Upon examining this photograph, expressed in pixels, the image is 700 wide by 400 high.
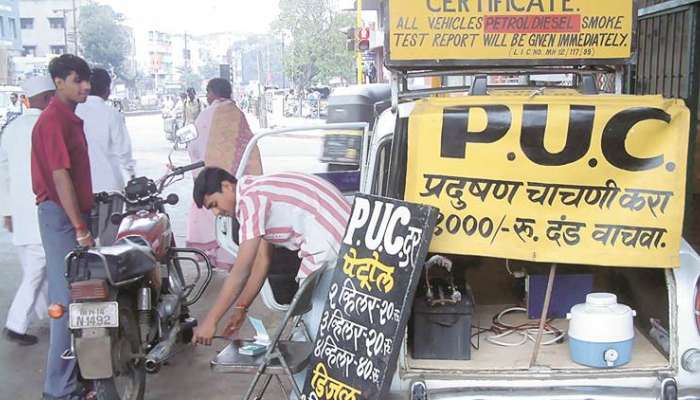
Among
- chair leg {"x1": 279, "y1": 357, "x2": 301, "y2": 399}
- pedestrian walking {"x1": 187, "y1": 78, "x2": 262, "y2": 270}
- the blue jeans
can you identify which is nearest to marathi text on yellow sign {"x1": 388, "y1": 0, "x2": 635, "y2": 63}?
chair leg {"x1": 279, "y1": 357, "x2": 301, "y2": 399}

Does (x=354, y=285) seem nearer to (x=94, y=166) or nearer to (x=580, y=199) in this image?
(x=580, y=199)

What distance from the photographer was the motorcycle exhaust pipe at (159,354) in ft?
12.8

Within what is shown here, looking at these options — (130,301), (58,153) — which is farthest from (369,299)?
(58,153)

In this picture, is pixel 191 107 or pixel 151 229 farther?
pixel 191 107

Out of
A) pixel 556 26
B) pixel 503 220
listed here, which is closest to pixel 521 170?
pixel 503 220

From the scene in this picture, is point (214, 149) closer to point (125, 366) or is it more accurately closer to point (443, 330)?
point (125, 366)

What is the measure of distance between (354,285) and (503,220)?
26.2 inches

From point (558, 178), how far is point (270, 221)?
4.54 ft

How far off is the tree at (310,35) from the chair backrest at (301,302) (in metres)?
34.5

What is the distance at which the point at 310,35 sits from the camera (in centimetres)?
3775

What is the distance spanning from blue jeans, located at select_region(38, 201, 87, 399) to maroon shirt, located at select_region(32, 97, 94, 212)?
0.11 meters

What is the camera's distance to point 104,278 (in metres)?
3.64

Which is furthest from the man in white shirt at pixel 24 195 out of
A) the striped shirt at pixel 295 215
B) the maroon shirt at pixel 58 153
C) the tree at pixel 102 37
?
the tree at pixel 102 37

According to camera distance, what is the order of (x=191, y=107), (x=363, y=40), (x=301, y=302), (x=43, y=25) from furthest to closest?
(x=43, y=25) → (x=191, y=107) → (x=363, y=40) → (x=301, y=302)
